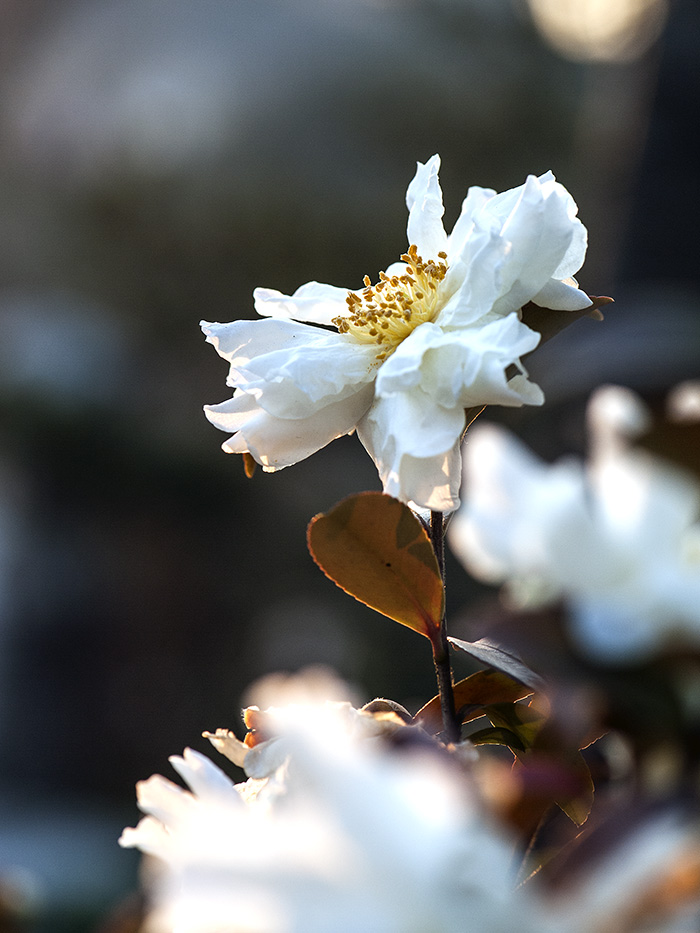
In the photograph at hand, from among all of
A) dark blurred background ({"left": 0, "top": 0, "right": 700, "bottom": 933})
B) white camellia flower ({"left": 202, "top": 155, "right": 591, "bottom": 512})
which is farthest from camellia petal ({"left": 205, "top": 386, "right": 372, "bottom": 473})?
dark blurred background ({"left": 0, "top": 0, "right": 700, "bottom": 933})

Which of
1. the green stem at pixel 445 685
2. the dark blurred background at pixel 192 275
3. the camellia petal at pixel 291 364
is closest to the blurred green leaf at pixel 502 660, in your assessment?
the green stem at pixel 445 685

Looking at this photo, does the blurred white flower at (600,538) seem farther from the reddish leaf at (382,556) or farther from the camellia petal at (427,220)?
the camellia petal at (427,220)

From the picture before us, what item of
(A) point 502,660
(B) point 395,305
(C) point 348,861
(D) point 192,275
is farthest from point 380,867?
(D) point 192,275

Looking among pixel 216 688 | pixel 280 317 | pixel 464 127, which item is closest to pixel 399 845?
pixel 280 317

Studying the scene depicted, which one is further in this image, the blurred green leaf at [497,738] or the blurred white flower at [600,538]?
the blurred green leaf at [497,738]

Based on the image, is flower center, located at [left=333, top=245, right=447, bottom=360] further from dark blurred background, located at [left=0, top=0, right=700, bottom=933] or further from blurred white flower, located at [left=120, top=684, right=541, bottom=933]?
dark blurred background, located at [left=0, top=0, right=700, bottom=933]

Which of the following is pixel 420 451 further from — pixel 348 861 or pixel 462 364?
pixel 348 861
